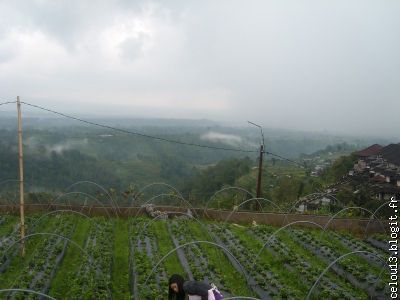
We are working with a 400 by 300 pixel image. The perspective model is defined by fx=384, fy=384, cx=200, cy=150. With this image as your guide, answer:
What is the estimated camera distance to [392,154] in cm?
2188

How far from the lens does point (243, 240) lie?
415 inches

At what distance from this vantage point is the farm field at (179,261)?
7.30m

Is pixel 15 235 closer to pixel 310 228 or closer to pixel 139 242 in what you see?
pixel 139 242

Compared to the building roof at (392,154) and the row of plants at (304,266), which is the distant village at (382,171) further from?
the row of plants at (304,266)

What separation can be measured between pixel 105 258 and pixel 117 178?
43827 millimetres

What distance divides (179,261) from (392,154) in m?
17.4

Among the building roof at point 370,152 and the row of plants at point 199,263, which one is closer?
the row of plants at point 199,263

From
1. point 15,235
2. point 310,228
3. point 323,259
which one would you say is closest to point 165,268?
point 323,259

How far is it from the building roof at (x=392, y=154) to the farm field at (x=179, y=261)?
37.0 ft

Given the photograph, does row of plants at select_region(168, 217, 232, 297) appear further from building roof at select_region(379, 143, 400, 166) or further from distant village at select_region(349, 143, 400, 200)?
building roof at select_region(379, 143, 400, 166)

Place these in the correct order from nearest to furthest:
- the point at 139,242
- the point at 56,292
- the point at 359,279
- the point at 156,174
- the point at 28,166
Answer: the point at 56,292 < the point at 359,279 < the point at 139,242 < the point at 28,166 < the point at 156,174

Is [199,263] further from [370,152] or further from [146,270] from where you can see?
[370,152]

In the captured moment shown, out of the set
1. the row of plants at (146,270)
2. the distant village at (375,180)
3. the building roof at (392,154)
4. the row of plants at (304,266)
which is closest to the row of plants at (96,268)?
the row of plants at (146,270)

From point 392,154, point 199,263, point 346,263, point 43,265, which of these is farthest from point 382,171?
point 43,265
